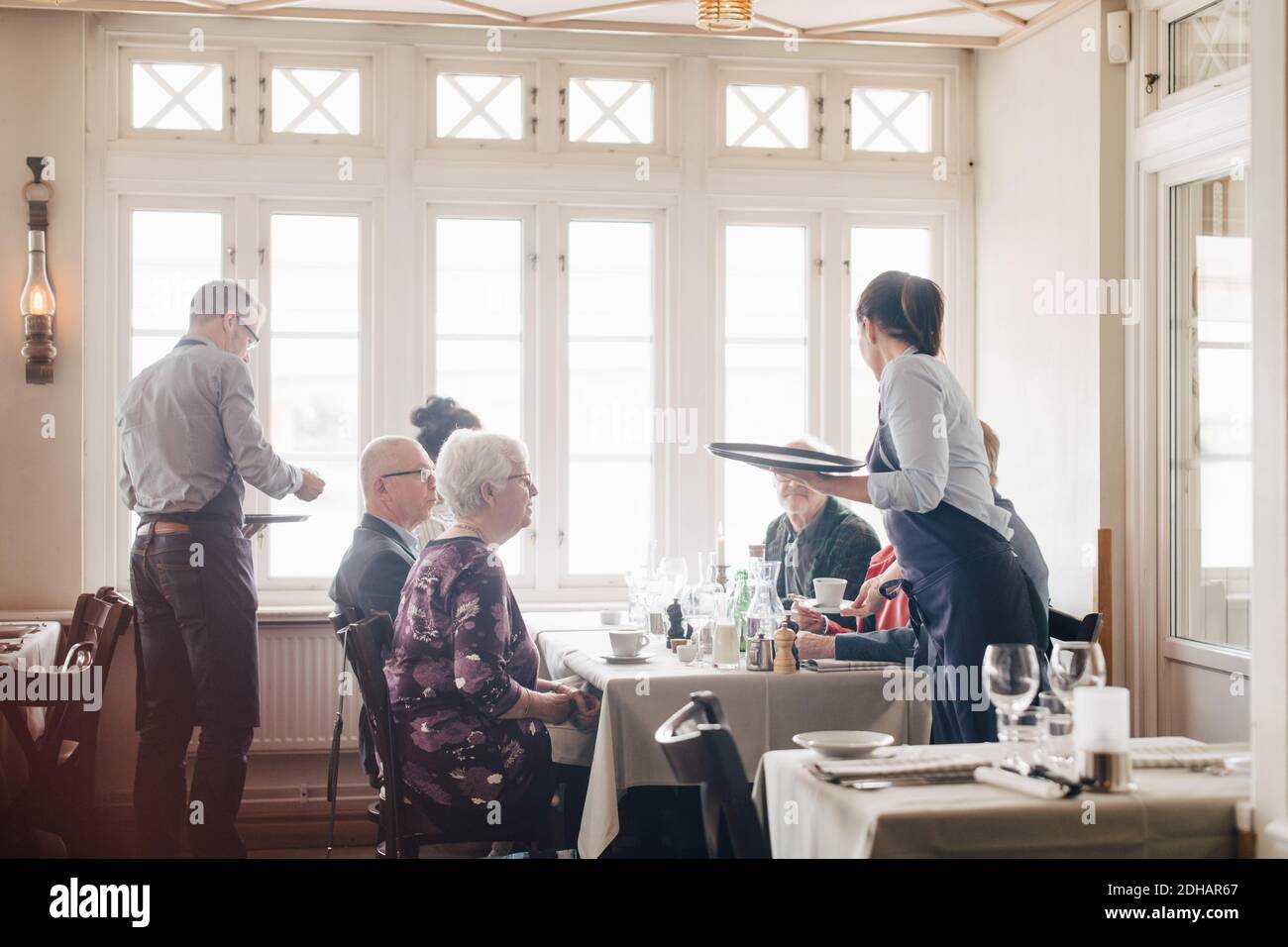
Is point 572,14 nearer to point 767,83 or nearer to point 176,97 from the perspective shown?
point 767,83

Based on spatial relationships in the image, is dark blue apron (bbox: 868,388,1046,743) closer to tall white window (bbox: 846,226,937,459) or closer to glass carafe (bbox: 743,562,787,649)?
glass carafe (bbox: 743,562,787,649)

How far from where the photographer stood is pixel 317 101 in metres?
4.97

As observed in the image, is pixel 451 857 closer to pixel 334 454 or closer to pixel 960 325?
pixel 334 454

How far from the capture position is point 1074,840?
178cm

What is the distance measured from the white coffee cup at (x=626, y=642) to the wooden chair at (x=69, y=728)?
1376 millimetres

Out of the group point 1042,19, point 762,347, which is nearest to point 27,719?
point 762,347

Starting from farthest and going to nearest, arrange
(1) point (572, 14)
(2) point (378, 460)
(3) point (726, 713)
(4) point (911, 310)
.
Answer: (1) point (572, 14) < (2) point (378, 460) < (3) point (726, 713) < (4) point (911, 310)

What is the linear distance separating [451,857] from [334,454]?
2.26m

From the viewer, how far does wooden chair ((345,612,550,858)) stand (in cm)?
278

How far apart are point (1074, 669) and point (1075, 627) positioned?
166 cm

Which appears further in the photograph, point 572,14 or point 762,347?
point 762,347

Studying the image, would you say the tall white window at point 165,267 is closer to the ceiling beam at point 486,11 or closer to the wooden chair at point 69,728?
the ceiling beam at point 486,11

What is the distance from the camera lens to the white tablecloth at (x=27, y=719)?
3.63 metres

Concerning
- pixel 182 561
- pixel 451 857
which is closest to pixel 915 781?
pixel 451 857
